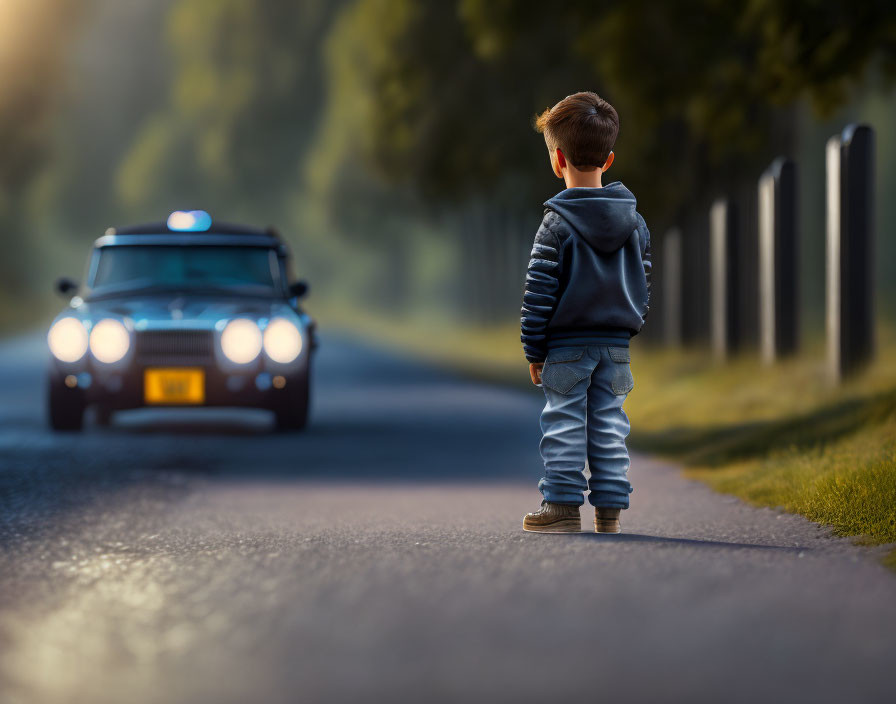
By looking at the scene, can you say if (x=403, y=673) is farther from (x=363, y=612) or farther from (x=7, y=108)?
(x=7, y=108)

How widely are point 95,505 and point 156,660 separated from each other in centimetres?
409

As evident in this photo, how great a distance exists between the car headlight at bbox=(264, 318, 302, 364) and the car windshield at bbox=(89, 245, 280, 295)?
915 millimetres

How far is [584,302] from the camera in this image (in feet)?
22.4

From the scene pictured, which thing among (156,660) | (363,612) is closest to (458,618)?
(363,612)

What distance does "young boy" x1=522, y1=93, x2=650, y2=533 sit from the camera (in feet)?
22.4

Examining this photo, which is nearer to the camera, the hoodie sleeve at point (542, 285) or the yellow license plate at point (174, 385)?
the hoodie sleeve at point (542, 285)

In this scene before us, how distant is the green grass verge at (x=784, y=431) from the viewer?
7.86 m

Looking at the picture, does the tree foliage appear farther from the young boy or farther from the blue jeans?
the blue jeans

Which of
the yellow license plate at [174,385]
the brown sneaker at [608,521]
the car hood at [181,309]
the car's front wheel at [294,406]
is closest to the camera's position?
the brown sneaker at [608,521]

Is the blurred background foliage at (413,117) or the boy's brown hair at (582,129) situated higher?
the blurred background foliage at (413,117)

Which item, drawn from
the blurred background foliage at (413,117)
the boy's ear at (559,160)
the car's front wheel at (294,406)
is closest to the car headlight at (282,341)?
the car's front wheel at (294,406)

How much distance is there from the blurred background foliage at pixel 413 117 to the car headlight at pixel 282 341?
4.91 meters

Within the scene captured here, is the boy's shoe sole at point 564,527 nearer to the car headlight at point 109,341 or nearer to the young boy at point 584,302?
the young boy at point 584,302

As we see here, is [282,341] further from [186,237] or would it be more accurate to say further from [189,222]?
[189,222]
